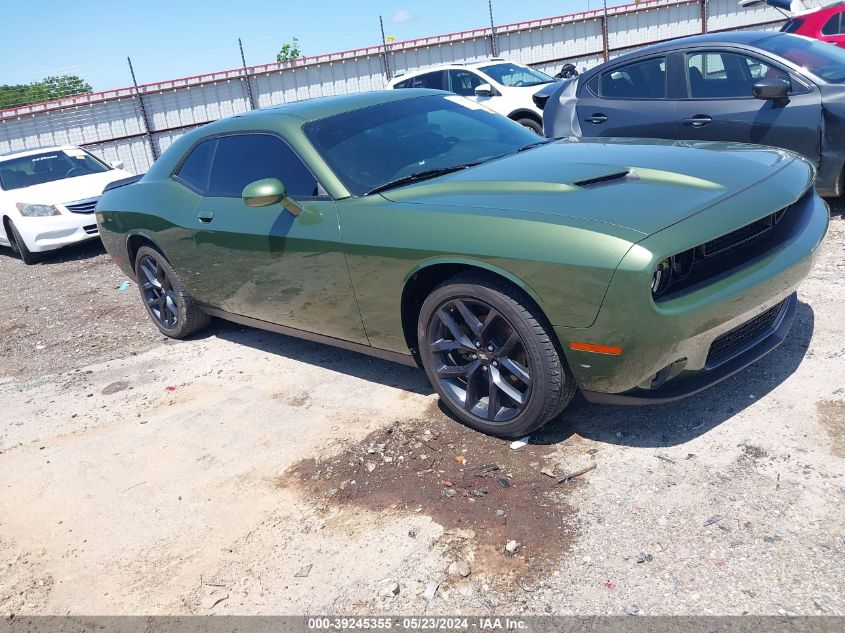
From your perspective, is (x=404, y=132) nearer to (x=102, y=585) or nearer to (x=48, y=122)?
(x=102, y=585)

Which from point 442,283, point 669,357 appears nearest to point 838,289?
point 669,357

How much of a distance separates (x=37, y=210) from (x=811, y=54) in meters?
9.09

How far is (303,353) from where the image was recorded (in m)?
5.14

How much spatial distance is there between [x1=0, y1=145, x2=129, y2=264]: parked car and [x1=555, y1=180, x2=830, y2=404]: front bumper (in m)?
8.38

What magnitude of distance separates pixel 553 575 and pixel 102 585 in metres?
1.77

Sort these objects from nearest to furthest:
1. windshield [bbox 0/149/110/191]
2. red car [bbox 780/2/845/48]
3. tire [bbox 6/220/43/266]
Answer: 1. tire [bbox 6/220/43/266]
2. red car [bbox 780/2/845/48]
3. windshield [bbox 0/149/110/191]

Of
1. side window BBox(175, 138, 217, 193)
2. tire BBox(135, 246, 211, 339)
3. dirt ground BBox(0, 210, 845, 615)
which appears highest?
side window BBox(175, 138, 217, 193)

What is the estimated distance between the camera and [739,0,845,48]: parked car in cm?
1018

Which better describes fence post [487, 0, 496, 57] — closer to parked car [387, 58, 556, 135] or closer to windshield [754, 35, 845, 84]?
parked car [387, 58, 556, 135]

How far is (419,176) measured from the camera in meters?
3.88

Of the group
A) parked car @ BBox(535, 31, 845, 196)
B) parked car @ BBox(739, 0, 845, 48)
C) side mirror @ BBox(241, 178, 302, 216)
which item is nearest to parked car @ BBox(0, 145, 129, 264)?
parked car @ BBox(535, 31, 845, 196)

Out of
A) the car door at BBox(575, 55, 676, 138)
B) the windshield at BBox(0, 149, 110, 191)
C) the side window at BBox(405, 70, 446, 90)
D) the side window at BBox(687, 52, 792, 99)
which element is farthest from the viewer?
the side window at BBox(405, 70, 446, 90)

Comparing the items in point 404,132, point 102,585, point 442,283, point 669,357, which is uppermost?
point 404,132

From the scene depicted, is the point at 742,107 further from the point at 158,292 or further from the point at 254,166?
the point at 158,292
